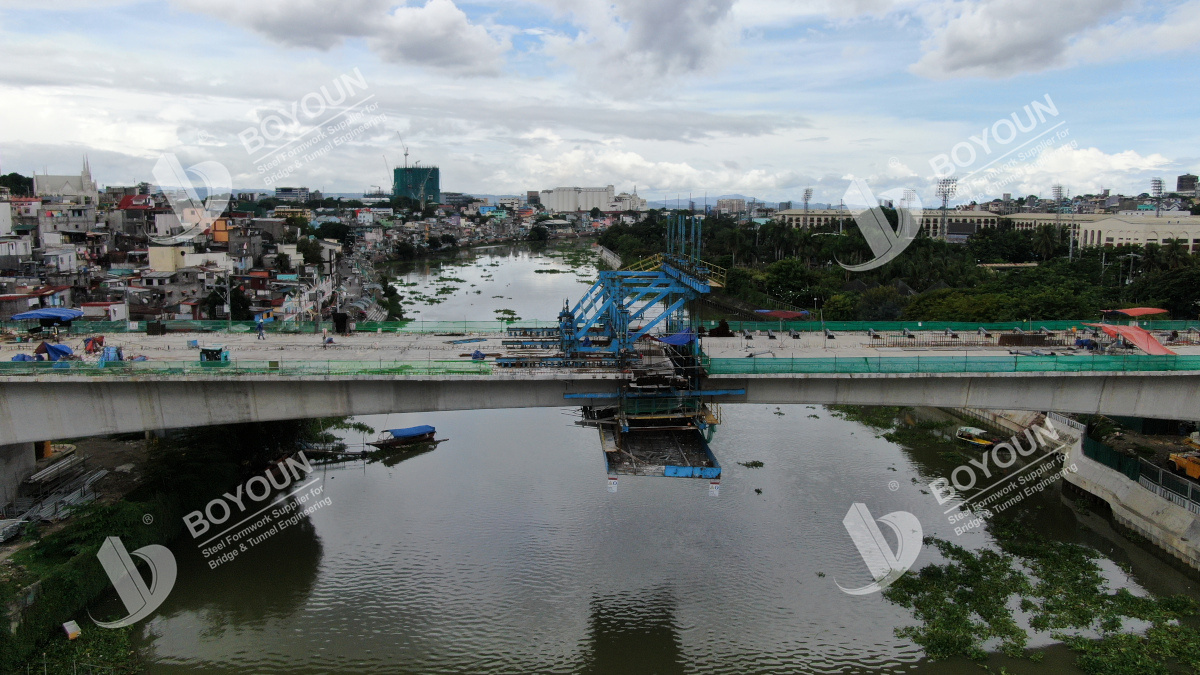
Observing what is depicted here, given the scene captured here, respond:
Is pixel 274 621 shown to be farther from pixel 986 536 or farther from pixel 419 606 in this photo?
pixel 986 536

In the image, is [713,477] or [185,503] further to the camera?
[185,503]

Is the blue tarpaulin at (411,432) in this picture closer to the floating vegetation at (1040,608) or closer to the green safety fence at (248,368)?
the green safety fence at (248,368)

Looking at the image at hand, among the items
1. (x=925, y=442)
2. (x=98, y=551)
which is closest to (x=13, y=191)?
(x=98, y=551)

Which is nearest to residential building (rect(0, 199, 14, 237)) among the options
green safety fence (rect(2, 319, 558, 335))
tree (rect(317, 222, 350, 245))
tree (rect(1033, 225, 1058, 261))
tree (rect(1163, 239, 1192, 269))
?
green safety fence (rect(2, 319, 558, 335))

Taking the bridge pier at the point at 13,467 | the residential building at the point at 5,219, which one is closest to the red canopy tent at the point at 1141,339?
the bridge pier at the point at 13,467

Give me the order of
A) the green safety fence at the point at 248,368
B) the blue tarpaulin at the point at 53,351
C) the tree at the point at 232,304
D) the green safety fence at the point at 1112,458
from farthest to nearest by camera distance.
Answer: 1. the tree at the point at 232,304
2. the green safety fence at the point at 1112,458
3. the blue tarpaulin at the point at 53,351
4. the green safety fence at the point at 248,368

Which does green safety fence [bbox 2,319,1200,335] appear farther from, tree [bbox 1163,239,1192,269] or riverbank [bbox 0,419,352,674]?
tree [bbox 1163,239,1192,269]
